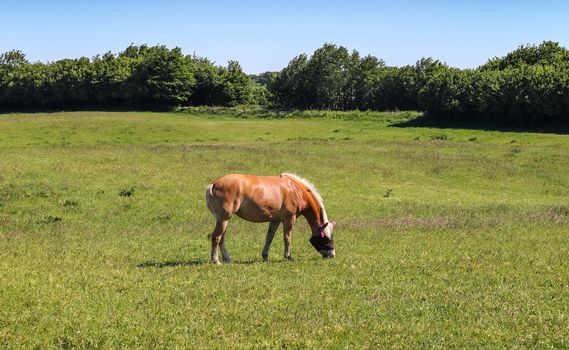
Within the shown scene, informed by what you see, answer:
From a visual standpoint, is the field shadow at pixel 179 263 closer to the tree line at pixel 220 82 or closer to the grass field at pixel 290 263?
the grass field at pixel 290 263

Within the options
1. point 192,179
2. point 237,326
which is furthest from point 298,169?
point 237,326

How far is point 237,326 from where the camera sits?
9.27 metres

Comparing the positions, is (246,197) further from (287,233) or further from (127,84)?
(127,84)

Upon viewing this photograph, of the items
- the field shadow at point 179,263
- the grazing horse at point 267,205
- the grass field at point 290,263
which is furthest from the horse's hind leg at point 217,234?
the grass field at point 290,263

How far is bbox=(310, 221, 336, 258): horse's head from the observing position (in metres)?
15.5

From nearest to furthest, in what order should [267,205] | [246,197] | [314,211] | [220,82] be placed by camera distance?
1. [246,197]
2. [267,205]
3. [314,211]
4. [220,82]

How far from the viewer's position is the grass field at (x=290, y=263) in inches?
356

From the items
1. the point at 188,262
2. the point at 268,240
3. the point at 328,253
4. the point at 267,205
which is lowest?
the point at 188,262

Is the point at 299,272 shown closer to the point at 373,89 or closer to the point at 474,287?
the point at 474,287

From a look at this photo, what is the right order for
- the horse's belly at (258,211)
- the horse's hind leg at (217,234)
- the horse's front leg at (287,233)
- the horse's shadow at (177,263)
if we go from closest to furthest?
the horse's shadow at (177,263)
the horse's hind leg at (217,234)
the horse's belly at (258,211)
the horse's front leg at (287,233)

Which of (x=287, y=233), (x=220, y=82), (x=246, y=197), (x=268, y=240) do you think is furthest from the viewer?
(x=220, y=82)

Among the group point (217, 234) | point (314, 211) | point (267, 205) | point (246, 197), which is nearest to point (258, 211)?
point (267, 205)

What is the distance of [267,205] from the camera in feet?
50.9

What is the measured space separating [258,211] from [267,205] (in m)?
0.28
